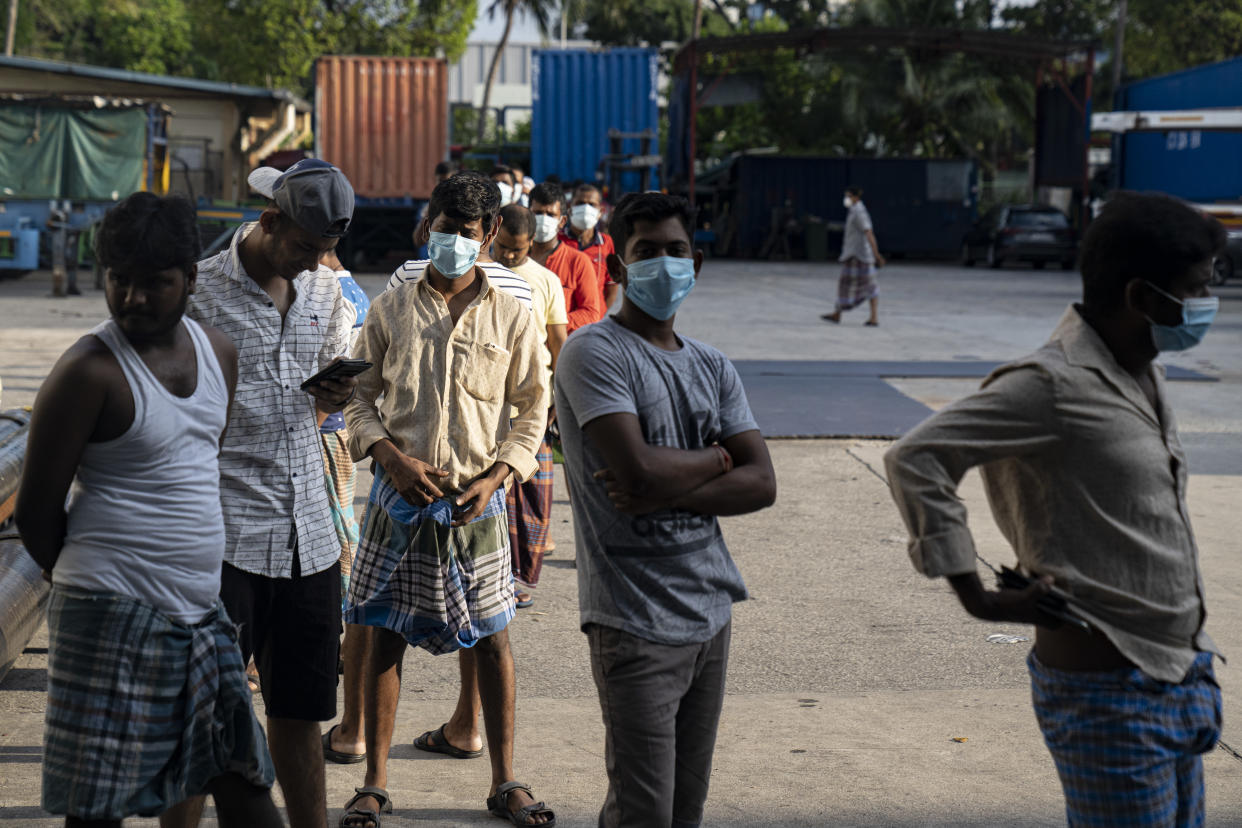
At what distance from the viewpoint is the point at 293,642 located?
3.24m

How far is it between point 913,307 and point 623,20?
111 feet

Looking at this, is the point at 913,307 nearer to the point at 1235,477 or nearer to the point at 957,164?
the point at 1235,477

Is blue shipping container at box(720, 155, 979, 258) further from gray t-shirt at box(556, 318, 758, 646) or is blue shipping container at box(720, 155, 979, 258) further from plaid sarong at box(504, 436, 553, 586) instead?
gray t-shirt at box(556, 318, 758, 646)

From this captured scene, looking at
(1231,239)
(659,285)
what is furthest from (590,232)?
(1231,239)

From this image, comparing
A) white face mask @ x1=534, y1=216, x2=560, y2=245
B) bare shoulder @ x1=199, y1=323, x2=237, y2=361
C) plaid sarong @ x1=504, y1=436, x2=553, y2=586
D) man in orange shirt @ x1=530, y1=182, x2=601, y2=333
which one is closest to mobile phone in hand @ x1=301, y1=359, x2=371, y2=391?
bare shoulder @ x1=199, y1=323, x2=237, y2=361

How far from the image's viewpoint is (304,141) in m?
34.0

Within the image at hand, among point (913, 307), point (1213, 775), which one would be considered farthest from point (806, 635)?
point (913, 307)

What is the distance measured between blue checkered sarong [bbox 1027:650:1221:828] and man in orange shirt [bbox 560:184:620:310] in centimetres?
598

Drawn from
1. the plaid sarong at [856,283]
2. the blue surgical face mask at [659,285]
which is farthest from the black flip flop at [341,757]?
the plaid sarong at [856,283]

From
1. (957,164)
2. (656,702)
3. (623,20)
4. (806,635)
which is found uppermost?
(623,20)

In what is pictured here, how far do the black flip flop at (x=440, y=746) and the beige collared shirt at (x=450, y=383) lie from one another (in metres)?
0.95

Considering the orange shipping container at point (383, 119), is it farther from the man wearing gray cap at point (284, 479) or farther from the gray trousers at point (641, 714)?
the gray trousers at point (641, 714)

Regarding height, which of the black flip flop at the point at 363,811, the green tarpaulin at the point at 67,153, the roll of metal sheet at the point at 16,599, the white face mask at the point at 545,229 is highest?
the green tarpaulin at the point at 67,153

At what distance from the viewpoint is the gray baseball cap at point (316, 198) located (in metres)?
3.18
